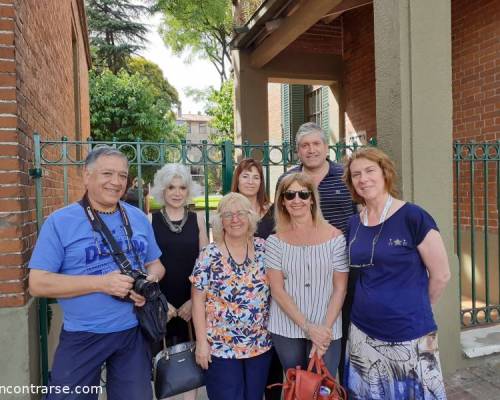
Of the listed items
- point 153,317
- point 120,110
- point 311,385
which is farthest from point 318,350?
point 120,110

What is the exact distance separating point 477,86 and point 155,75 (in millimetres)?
31330

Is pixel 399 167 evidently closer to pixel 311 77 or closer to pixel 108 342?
pixel 108 342

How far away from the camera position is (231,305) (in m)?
2.48

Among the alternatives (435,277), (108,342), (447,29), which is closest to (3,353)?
(108,342)

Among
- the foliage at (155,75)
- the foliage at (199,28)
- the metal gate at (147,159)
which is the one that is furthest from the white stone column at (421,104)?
the foliage at (155,75)

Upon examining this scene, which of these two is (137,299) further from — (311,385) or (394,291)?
(394,291)

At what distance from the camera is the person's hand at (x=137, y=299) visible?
2246 millimetres

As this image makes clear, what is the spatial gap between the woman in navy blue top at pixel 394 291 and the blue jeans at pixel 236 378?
1.96ft

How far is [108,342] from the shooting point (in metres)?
2.28

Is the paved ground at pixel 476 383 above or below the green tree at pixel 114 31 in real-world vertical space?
below

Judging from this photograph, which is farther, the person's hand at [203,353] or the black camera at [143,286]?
the person's hand at [203,353]

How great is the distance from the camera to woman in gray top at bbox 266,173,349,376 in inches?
97.7

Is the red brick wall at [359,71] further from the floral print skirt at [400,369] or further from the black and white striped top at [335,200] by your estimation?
the floral print skirt at [400,369]

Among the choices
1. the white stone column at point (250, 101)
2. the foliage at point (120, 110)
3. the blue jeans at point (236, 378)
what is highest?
the foliage at point (120, 110)
